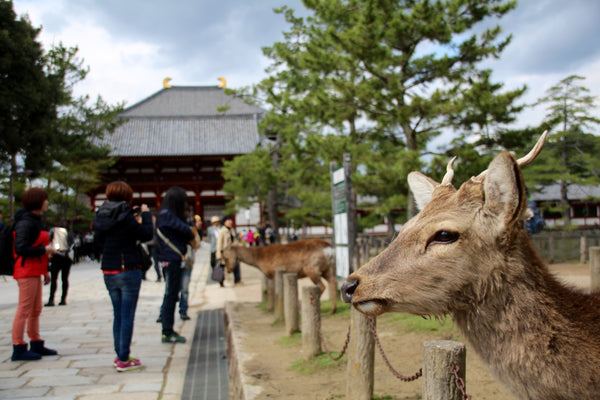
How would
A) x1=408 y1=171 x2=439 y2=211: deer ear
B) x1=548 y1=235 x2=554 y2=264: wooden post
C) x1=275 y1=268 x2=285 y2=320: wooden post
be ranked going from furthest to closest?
x1=548 y1=235 x2=554 y2=264: wooden post → x1=275 y1=268 x2=285 y2=320: wooden post → x1=408 y1=171 x2=439 y2=211: deer ear

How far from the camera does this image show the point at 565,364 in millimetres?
1611

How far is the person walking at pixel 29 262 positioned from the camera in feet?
14.9

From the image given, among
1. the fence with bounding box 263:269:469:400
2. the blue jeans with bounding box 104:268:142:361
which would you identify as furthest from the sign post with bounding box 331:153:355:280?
the blue jeans with bounding box 104:268:142:361

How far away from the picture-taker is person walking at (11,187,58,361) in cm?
453

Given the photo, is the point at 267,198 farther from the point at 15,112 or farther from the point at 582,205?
the point at 582,205

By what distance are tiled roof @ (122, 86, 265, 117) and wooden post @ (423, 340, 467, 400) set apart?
131 ft

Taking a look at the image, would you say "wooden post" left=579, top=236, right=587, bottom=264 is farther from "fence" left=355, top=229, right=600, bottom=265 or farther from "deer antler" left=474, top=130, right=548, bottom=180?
"deer antler" left=474, top=130, right=548, bottom=180

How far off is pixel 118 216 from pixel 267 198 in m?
18.5

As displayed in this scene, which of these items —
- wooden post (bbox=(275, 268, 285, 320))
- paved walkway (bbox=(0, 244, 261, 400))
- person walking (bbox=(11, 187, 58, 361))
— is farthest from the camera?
wooden post (bbox=(275, 268, 285, 320))

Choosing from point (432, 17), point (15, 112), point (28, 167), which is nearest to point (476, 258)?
point (432, 17)

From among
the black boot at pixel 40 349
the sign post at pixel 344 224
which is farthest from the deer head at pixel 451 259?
the sign post at pixel 344 224

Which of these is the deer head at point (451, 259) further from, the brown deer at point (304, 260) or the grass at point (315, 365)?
the brown deer at point (304, 260)

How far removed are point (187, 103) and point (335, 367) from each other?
135ft

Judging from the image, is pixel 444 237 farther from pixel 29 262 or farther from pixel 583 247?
pixel 583 247
